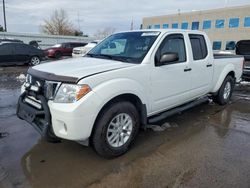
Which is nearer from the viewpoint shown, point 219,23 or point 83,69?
point 83,69

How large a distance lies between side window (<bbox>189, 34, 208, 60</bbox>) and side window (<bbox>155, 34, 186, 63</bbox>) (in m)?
0.39

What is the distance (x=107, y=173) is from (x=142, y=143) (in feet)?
3.58

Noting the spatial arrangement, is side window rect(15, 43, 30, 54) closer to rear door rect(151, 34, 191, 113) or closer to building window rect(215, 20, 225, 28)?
rear door rect(151, 34, 191, 113)

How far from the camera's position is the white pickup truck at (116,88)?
3080 millimetres

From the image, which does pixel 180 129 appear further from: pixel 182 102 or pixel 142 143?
pixel 142 143

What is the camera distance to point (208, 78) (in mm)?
5535

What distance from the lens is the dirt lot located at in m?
3.03

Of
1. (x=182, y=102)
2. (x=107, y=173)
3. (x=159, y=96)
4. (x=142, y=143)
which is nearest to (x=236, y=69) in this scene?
(x=182, y=102)

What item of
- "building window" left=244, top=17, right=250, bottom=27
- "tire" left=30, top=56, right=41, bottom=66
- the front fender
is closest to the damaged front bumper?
the front fender

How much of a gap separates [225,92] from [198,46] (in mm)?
1952

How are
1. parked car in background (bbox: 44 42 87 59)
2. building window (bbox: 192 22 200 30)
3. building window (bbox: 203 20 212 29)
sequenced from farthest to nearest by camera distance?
1. building window (bbox: 192 22 200 30)
2. building window (bbox: 203 20 212 29)
3. parked car in background (bbox: 44 42 87 59)

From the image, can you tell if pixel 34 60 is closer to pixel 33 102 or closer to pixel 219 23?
pixel 33 102

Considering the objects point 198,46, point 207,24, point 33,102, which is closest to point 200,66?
point 198,46

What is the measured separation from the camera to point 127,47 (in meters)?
4.43
